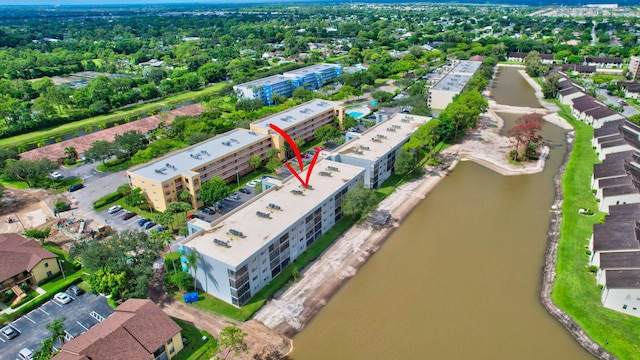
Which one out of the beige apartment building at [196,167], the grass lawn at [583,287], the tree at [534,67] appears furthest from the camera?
the tree at [534,67]

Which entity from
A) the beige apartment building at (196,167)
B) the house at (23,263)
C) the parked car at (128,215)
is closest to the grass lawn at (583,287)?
the beige apartment building at (196,167)

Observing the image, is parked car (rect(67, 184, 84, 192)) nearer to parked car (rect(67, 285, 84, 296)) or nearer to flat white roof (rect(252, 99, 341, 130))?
parked car (rect(67, 285, 84, 296))

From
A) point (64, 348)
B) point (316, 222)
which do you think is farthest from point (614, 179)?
point (64, 348)

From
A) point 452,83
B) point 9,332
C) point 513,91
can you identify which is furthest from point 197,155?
point 513,91

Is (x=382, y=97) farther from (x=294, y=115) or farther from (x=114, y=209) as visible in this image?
(x=114, y=209)

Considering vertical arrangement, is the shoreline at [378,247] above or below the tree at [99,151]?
below

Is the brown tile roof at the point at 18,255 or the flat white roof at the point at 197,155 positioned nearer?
the brown tile roof at the point at 18,255

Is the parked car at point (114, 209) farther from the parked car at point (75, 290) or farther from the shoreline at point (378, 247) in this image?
the shoreline at point (378, 247)
